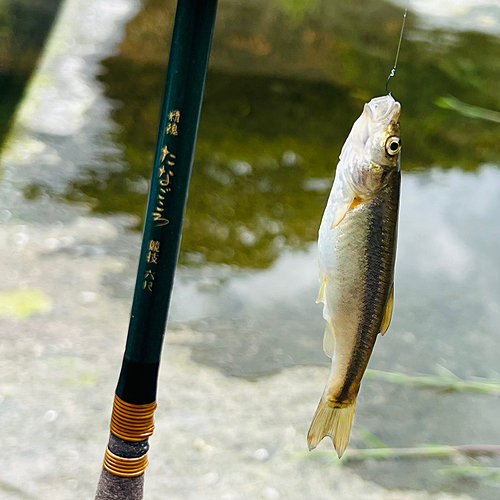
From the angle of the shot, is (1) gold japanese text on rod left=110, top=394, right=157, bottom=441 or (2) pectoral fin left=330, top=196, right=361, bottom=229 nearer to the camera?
(2) pectoral fin left=330, top=196, right=361, bottom=229

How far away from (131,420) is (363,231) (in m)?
0.55

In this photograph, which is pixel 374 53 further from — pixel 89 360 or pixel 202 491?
pixel 202 491

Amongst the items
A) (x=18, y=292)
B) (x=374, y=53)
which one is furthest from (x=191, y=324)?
(x=374, y=53)

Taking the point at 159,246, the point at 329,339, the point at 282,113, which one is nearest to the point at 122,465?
the point at 159,246

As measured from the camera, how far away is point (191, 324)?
239 cm

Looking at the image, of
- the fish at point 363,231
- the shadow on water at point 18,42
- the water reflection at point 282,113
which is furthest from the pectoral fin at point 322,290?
the shadow on water at point 18,42

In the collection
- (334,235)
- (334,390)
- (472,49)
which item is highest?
(334,235)

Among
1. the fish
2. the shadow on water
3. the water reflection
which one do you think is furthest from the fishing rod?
the shadow on water

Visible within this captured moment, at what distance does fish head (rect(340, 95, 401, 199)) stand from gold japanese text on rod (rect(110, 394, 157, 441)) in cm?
55

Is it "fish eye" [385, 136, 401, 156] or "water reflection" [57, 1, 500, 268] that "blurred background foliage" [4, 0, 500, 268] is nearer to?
"water reflection" [57, 1, 500, 268]

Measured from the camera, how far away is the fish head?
2.98ft

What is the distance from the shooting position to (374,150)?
3.02ft

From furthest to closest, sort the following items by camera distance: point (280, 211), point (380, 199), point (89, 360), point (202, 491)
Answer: point (280, 211) → point (89, 360) → point (202, 491) → point (380, 199)

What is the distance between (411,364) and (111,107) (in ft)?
6.39
